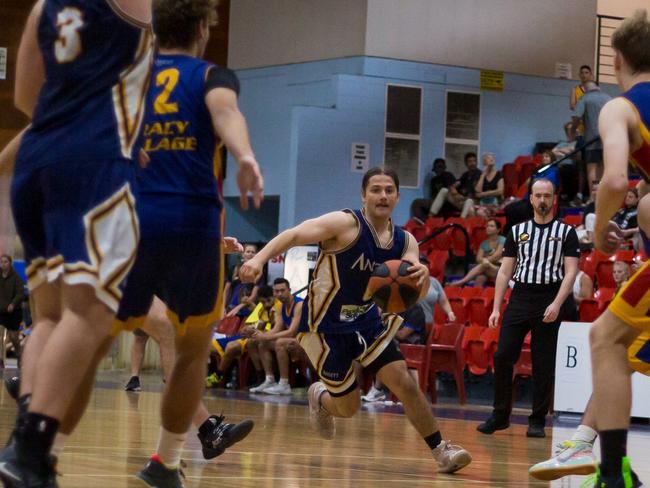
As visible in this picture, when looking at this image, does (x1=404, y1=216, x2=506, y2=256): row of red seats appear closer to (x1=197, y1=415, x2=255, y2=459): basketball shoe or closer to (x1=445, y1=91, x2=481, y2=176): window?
(x1=445, y1=91, x2=481, y2=176): window

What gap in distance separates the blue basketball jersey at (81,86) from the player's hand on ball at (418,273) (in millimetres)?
3058

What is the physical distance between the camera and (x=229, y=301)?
61.0ft

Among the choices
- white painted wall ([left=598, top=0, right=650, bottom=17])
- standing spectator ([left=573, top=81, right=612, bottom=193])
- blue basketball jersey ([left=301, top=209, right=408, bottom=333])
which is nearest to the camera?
blue basketball jersey ([left=301, top=209, right=408, bottom=333])

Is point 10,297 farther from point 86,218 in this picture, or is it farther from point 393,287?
point 86,218

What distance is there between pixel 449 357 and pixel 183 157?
1012 centimetres

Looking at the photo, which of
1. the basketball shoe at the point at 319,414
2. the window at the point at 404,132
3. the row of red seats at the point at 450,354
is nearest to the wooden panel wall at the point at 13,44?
the window at the point at 404,132

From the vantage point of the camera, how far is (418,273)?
636 centimetres

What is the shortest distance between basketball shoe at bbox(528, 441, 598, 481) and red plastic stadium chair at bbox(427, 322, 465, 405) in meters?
8.75

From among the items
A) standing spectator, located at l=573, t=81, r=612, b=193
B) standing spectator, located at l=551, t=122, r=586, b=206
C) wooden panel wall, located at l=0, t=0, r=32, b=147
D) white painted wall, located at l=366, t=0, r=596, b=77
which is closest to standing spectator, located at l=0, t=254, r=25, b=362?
wooden panel wall, located at l=0, t=0, r=32, b=147

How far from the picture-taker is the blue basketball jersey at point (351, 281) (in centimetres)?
689

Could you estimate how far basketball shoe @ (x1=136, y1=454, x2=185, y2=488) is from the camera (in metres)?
4.46

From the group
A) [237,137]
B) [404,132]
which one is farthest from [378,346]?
[404,132]

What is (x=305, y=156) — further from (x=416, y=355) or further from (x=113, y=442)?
(x=113, y=442)

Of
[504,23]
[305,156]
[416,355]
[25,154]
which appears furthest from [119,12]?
[504,23]
